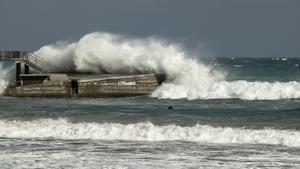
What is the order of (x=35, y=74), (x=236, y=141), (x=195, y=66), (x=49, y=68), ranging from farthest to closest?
(x=49, y=68), (x=195, y=66), (x=35, y=74), (x=236, y=141)

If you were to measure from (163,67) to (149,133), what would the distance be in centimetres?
2341

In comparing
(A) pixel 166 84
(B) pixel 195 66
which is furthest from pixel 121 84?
(B) pixel 195 66

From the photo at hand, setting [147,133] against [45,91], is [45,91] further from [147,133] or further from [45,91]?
[147,133]

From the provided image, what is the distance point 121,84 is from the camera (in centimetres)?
3772

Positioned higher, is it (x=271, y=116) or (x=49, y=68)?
(x=49, y=68)

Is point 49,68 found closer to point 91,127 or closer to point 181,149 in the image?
point 91,127

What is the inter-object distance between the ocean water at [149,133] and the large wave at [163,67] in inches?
59.9

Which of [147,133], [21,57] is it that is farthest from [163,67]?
[147,133]

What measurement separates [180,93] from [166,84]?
106 centimetres

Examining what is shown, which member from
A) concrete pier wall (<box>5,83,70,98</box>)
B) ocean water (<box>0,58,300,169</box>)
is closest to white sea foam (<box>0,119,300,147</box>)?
ocean water (<box>0,58,300,169</box>)

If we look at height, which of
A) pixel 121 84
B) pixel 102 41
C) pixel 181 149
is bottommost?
pixel 181 149

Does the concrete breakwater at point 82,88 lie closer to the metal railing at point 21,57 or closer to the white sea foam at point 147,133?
the metal railing at point 21,57

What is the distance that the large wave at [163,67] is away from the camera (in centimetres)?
4000

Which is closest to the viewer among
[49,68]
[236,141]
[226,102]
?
[236,141]
